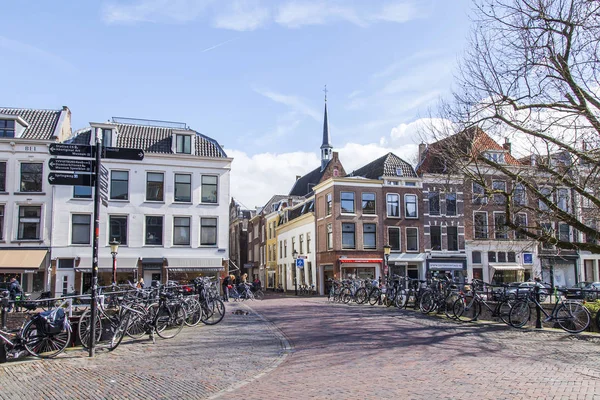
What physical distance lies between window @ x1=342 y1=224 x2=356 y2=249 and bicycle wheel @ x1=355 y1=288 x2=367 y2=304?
16.0 metres

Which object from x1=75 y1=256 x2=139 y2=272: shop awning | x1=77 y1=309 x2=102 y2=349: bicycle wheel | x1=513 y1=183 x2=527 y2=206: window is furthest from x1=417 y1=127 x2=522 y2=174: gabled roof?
x1=75 y1=256 x2=139 y2=272: shop awning

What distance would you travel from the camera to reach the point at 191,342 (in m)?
10.8

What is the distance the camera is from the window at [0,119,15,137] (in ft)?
101

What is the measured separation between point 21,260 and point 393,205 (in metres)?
24.8

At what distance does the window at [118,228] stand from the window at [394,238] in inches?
732

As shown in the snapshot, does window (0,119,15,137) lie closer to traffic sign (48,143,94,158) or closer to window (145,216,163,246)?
window (145,216,163,246)

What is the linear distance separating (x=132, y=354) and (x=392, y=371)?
4838 mm

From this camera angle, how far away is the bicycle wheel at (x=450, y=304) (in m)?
14.4

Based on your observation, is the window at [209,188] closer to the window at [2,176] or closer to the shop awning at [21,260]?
the shop awning at [21,260]

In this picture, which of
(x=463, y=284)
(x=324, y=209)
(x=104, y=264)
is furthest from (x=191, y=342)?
(x=324, y=209)

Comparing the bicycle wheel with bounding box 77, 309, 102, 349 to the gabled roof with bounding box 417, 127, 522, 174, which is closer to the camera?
the bicycle wheel with bounding box 77, 309, 102, 349

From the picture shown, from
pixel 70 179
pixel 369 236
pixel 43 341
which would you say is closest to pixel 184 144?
pixel 369 236

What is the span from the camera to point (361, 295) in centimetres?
2120

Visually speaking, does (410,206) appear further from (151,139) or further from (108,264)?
(108,264)
